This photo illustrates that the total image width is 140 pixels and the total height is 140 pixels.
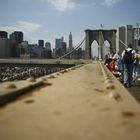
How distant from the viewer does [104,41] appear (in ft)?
310

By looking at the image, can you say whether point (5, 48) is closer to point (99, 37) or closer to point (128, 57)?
point (99, 37)

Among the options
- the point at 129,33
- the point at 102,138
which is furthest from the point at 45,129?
the point at 129,33

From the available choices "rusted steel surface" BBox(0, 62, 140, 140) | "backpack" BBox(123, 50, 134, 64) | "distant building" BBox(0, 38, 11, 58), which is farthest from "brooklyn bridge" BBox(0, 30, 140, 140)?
"distant building" BBox(0, 38, 11, 58)

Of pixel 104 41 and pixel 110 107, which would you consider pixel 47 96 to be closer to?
pixel 110 107

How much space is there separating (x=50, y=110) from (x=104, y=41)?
307ft

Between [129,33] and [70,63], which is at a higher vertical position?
[129,33]

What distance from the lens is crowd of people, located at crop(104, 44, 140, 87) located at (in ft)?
39.7

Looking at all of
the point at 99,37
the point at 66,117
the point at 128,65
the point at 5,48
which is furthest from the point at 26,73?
the point at 66,117

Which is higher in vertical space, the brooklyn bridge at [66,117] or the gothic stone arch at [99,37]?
the gothic stone arch at [99,37]

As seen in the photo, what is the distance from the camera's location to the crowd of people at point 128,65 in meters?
12.1

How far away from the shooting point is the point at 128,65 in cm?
1220

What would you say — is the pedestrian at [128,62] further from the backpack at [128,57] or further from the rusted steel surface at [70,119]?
the rusted steel surface at [70,119]

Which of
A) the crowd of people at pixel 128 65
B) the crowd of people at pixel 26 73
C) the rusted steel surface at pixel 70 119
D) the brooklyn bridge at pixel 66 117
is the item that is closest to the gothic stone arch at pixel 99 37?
the crowd of people at pixel 26 73

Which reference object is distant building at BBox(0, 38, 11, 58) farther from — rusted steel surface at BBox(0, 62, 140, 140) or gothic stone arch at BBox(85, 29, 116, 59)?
rusted steel surface at BBox(0, 62, 140, 140)
